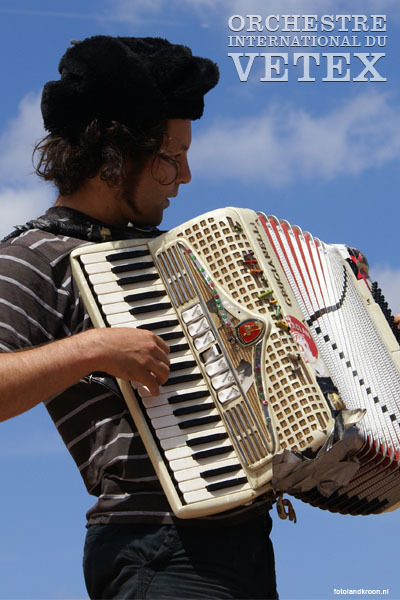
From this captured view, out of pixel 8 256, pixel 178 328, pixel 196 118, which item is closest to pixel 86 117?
pixel 196 118

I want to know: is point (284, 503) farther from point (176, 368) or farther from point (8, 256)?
point (8, 256)

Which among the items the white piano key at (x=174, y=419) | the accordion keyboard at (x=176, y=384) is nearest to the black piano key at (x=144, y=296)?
the accordion keyboard at (x=176, y=384)

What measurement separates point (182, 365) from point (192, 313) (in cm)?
16

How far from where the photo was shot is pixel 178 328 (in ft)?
8.91

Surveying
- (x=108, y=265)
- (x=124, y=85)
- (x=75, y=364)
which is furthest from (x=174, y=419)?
(x=124, y=85)

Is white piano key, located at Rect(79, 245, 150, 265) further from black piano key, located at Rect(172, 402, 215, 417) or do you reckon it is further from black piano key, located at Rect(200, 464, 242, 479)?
black piano key, located at Rect(200, 464, 242, 479)

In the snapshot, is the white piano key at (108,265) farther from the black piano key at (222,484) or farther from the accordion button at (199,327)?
the black piano key at (222,484)

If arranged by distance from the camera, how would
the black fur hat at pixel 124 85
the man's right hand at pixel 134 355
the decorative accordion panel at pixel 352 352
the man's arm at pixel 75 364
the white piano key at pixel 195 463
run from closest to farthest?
1. the man's arm at pixel 75 364
2. the man's right hand at pixel 134 355
3. the white piano key at pixel 195 463
4. the black fur hat at pixel 124 85
5. the decorative accordion panel at pixel 352 352

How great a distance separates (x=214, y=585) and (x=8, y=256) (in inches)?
42.0

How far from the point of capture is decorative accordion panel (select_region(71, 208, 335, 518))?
2.55 m

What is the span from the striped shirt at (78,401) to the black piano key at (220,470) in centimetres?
12

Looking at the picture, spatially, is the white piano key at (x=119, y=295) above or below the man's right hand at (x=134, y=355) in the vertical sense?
above

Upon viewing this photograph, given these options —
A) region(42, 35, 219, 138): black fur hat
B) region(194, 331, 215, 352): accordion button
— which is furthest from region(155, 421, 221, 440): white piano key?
region(42, 35, 219, 138): black fur hat

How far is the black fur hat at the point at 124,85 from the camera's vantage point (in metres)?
2.76
